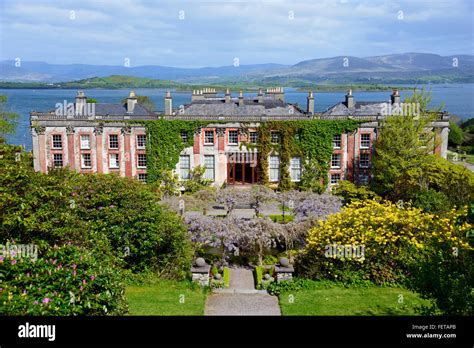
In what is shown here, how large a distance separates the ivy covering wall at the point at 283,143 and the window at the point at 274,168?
0.58m

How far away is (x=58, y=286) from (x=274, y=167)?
37773 millimetres

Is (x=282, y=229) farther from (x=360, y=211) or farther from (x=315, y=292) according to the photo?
(x=315, y=292)

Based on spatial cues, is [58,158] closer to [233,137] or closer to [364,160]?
[233,137]

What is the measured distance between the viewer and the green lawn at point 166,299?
1686cm

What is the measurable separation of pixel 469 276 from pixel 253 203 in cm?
2239

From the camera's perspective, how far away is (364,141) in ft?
153

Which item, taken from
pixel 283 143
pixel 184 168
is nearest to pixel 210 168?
pixel 184 168

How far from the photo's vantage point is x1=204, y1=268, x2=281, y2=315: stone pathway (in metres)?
17.7

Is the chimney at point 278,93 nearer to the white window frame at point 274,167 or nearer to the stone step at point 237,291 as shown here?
the white window frame at point 274,167

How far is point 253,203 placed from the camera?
33656mm

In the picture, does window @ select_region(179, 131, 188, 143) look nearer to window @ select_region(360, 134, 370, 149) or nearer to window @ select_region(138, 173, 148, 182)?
window @ select_region(138, 173, 148, 182)

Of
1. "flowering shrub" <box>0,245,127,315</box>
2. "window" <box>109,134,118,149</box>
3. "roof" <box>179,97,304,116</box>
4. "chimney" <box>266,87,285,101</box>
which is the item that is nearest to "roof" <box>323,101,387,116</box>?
"roof" <box>179,97,304,116</box>

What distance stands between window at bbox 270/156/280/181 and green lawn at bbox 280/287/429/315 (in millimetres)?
27653
